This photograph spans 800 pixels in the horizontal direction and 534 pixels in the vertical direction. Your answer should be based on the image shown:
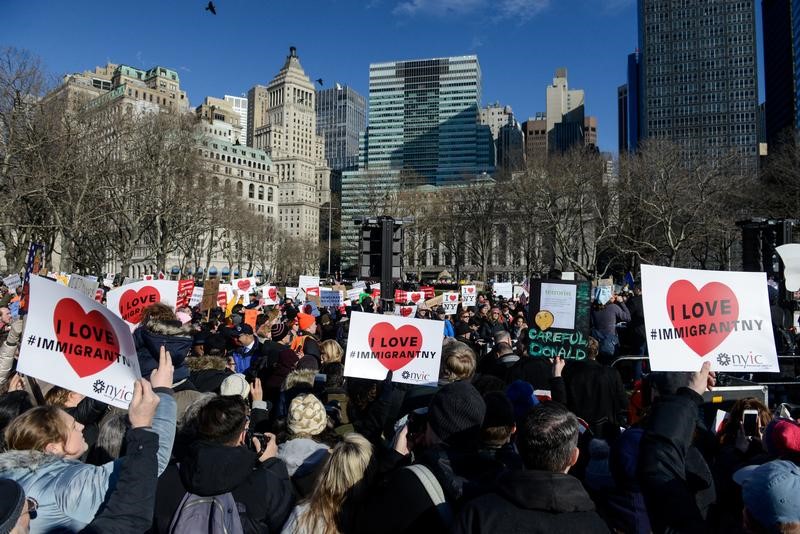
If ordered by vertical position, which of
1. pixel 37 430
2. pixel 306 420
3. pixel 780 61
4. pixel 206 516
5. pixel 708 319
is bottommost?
pixel 206 516

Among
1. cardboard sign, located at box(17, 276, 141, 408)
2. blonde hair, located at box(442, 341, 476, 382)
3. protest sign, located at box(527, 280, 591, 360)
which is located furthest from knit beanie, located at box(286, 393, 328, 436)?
protest sign, located at box(527, 280, 591, 360)

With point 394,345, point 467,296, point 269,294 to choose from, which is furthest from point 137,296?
point 467,296

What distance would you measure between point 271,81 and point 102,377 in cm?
19377

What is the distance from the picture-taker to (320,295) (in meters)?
18.9

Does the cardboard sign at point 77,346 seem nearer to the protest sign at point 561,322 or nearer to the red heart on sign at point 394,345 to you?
the red heart on sign at point 394,345

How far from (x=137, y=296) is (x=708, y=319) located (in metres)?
7.18

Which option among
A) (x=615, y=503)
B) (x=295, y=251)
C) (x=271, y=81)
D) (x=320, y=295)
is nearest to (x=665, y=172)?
(x=320, y=295)

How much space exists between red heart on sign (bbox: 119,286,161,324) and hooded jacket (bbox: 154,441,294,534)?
5.64 m

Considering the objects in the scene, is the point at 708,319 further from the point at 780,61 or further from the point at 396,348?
the point at 780,61

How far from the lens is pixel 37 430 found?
2867mm

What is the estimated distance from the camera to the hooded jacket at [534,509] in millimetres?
2150

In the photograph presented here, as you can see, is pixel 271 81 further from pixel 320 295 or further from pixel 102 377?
pixel 102 377

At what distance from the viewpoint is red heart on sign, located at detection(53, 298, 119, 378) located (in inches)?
135

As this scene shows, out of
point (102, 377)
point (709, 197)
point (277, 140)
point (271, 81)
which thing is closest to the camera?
point (102, 377)
